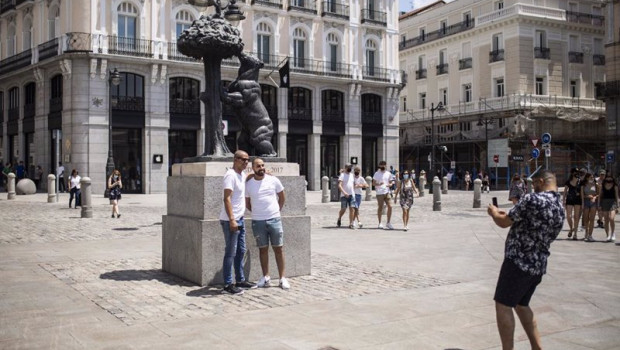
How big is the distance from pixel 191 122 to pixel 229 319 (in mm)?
30398

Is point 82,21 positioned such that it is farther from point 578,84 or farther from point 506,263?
point 578,84

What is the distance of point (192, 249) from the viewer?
27.7 feet

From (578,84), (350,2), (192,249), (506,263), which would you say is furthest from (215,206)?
(578,84)

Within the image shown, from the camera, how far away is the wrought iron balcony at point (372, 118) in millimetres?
42544

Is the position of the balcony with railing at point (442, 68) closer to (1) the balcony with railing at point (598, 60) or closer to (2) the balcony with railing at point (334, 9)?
(1) the balcony with railing at point (598, 60)

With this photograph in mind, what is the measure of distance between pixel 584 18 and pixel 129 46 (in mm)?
34372

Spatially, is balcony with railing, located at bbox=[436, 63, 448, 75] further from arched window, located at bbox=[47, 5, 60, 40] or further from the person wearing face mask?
the person wearing face mask

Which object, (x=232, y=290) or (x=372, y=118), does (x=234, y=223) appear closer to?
(x=232, y=290)

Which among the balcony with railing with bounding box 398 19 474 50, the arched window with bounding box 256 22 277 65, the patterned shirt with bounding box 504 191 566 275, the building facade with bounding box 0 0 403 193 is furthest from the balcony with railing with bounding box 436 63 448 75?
the patterned shirt with bounding box 504 191 566 275

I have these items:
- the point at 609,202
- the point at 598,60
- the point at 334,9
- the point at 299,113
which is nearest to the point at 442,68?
the point at 598,60

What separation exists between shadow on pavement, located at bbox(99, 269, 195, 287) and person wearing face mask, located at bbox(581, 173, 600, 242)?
9.45m

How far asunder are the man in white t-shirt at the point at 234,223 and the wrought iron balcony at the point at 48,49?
97.9ft

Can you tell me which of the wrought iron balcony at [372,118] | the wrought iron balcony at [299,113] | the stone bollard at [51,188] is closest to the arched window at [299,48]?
the wrought iron balcony at [299,113]

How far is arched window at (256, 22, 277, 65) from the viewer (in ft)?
127
